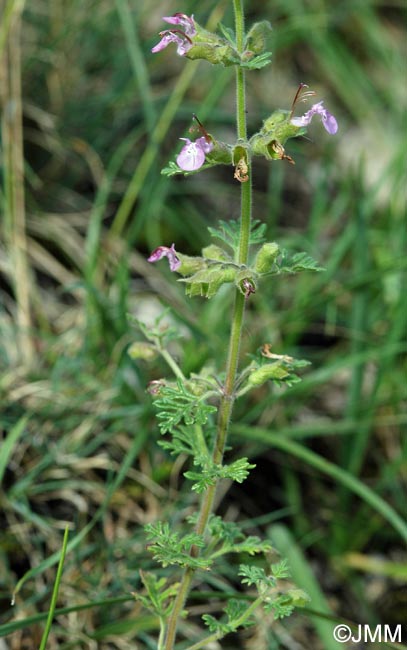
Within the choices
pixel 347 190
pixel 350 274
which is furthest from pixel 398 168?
pixel 350 274

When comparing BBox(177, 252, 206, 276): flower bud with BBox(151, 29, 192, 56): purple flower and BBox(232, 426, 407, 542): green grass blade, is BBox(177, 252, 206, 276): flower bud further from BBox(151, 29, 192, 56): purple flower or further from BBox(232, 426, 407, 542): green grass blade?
BBox(232, 426, 407, 542): green grass blade

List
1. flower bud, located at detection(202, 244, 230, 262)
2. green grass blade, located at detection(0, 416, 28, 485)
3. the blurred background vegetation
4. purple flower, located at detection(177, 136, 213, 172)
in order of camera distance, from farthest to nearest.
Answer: the blurred background vegetation
green grass blade, located at detection(0, 416, 28, 485)
flower bud, located at detection(202, 244, 230, 262)
purple flower, located at detection(177, 136, 213, 172)

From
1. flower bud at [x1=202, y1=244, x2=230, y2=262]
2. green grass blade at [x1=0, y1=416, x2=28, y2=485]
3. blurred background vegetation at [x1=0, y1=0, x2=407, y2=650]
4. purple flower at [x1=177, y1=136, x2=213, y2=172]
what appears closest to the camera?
purple flower at [x1=177, y1=136, x2=213, y2=172]

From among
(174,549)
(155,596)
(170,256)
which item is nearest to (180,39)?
(170,256)

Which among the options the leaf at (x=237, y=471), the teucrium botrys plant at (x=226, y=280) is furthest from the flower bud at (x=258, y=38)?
the leaf at (x=237, y=471)

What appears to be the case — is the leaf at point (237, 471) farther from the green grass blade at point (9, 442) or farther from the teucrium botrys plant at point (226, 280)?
the green grass blade at point (9, 442)

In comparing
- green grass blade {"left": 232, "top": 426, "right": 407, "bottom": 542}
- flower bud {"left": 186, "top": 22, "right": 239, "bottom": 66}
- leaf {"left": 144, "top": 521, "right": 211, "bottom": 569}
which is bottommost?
green grass blade {"left": 232, "top": 426, "right": 407, "bottom": 542}

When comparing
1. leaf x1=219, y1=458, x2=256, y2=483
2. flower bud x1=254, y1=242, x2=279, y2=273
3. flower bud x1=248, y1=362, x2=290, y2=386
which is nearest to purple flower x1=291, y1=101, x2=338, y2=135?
flower bud x1=254, y1=242, x2=279, y2=273
